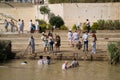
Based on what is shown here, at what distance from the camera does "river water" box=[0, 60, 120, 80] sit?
21516mm

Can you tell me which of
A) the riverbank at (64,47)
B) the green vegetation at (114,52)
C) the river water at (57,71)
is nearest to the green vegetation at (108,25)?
the riverbank at (64,47)

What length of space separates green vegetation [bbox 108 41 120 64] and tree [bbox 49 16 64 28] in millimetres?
14090

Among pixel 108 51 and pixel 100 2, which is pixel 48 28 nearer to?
pixel 100 2

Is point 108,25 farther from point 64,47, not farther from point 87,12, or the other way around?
point 64,47

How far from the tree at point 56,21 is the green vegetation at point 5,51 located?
11635mm

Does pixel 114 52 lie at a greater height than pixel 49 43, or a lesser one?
lesser

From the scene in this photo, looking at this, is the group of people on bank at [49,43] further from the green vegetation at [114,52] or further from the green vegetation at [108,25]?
the green vegetation at [108,25]

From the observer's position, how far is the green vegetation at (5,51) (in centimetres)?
2647

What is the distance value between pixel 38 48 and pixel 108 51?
6.11m

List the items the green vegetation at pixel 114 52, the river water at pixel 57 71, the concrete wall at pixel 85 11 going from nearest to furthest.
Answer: the river water at pixel 57 71
the green vegetation at pixel 114 52
the concrete wall at pixel 85 11

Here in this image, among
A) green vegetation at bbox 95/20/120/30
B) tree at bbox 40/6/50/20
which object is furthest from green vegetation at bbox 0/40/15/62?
tree at bbox 40/6/50/20

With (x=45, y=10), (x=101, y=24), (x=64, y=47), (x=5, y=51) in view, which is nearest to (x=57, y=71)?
(x=5, y=51)

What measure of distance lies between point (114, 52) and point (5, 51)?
254 inches

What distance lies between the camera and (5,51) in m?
26.8
